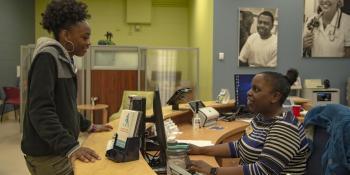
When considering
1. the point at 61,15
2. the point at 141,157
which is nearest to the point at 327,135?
the point at 141,157

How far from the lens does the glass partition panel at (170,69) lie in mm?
6023

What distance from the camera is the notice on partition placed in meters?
1.55

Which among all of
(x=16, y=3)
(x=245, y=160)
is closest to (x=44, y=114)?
(x=245, y=160)

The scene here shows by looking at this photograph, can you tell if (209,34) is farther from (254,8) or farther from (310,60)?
(310,60)

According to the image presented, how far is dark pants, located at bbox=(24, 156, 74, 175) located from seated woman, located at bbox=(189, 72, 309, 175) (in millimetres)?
588

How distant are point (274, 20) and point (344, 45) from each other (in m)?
1.25

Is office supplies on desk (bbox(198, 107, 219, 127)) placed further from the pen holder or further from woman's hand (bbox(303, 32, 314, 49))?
woman's hand (bbox(303, 32, 314, 49))

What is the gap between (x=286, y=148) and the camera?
163 centimetres

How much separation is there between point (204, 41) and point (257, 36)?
120 centimetres

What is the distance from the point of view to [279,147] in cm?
163

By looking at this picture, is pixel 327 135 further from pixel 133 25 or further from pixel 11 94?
pixel 133 25

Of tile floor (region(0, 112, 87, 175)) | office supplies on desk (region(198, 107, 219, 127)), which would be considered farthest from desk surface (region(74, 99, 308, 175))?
tile floor (region(0, 112, 87, 175))

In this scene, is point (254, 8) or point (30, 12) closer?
point (254, 8)

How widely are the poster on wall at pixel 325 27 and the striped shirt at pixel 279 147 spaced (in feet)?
15.4
